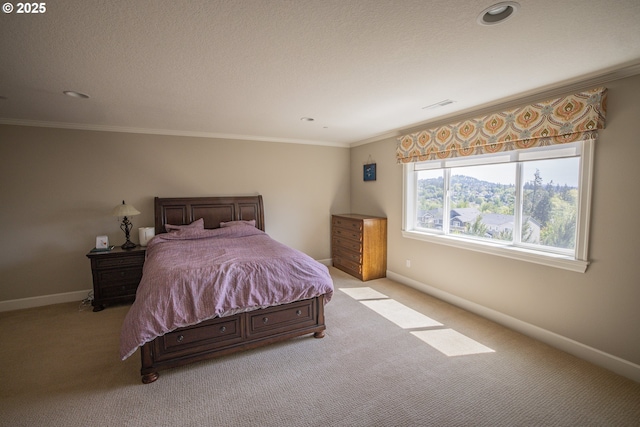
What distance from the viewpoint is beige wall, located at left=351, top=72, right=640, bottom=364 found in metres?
2.14

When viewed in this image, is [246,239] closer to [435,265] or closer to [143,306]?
[143,306]

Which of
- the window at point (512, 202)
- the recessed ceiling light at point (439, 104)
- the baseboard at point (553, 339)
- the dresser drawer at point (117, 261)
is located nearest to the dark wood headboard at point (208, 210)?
the dresser drawer at point (117, 261)

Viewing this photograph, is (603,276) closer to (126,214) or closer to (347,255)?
(347,255)

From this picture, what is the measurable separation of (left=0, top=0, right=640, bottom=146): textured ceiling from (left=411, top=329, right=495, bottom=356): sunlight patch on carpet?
2.46m

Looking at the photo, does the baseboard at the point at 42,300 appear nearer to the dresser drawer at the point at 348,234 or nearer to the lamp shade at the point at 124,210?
the lamp shade at the point at 124,210

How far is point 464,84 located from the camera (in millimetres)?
2449

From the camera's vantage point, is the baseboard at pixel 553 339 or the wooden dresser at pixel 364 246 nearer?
the baseboard at pixel 553 339

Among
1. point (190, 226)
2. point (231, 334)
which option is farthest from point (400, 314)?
point (190, 226)

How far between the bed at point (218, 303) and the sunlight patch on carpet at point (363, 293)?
111 cm

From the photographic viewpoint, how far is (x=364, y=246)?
4.45 meters

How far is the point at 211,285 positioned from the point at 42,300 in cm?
315

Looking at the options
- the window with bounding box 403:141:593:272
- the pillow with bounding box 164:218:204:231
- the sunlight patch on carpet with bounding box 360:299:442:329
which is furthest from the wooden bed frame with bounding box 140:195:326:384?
the window with bounding box 403:141:593:272

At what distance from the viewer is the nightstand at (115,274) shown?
3467mm

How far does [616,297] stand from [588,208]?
2.47 ft
